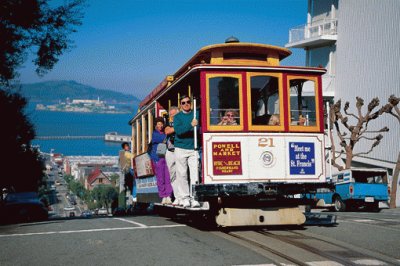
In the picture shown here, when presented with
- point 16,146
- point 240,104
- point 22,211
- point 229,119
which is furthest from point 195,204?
point 16,146

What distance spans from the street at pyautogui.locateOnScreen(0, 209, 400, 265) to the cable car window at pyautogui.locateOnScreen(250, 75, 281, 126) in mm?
2043

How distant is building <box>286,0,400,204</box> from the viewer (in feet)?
102

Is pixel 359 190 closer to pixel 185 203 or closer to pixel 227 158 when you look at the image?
pixel 185 203

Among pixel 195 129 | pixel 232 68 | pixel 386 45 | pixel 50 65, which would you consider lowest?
pixel 195 129

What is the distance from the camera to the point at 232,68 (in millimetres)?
10477

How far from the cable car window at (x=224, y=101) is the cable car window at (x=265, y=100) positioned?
33cm

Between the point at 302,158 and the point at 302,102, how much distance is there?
1214 millimetres

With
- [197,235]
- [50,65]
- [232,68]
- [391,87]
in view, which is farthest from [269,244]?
[391,87]

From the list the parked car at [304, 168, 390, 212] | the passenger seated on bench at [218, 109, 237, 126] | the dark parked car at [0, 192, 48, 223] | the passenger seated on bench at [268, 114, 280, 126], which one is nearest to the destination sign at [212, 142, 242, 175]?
the passenger seated on bench at [218, 109, 237, 126]

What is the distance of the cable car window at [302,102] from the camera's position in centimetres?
1084

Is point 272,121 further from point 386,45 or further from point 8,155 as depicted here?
point 8,155

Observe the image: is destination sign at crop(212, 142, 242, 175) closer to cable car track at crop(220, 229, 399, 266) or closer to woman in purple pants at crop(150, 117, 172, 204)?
cable car track at crop(220, 229, 399, 266)

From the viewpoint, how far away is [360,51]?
3397 centimetres

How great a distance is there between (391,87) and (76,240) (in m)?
25.5
